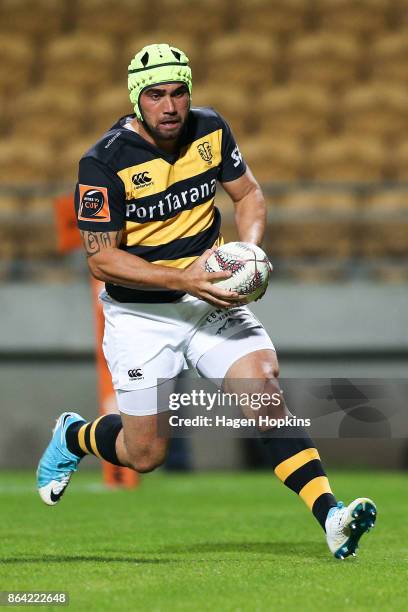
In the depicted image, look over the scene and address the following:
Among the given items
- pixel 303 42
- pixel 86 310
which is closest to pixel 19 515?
pixel 86 310

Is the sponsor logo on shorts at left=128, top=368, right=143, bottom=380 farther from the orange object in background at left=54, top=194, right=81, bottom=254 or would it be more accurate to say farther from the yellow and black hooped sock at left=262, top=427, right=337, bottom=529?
the orange object in background at left=54, top=194, right=81, bottom=254

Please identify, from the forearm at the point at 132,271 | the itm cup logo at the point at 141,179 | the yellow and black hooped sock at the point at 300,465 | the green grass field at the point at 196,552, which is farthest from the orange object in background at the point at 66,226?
the yellow and black hooped sock at the point at 300,465

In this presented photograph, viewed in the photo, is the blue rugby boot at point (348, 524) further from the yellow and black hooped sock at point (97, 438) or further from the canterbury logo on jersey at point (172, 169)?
the canterbury logo on jersey at point (172, 169)

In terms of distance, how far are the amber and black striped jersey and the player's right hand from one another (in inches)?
15.0

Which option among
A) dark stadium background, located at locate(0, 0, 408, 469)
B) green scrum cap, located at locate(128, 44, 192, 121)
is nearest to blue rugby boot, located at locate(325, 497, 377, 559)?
green scrum cap, located at locate(128, 44, 192, 121)

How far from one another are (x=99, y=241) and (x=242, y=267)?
670 millimetres

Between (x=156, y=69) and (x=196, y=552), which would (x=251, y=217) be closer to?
(x=156, y=69)

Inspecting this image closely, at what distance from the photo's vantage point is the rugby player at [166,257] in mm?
5543

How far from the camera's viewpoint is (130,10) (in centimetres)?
1752

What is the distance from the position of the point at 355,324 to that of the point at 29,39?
6.98 metres

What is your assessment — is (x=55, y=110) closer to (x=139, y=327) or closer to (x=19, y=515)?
(x=19, y=515)

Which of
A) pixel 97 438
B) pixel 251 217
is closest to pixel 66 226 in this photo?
pixel 97 438

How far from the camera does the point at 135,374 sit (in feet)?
19.2

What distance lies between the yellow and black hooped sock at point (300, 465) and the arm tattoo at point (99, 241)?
1084 mm
